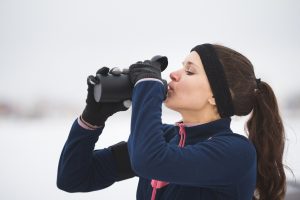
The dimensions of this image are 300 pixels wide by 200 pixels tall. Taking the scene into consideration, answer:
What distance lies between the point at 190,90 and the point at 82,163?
319 millimetres

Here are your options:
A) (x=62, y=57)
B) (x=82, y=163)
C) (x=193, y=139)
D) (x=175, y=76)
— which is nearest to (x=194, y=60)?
(x=175, y=76)

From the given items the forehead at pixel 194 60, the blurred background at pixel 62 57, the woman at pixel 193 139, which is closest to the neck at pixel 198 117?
the woman at pixel 193 139

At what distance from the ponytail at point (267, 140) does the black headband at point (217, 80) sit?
0.10 metres

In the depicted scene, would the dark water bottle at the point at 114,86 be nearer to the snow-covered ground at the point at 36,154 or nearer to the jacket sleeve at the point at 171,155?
the jacket sleeve at the point at 171,155

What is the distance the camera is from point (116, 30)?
146 centimetres

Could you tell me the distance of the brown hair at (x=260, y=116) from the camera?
790mm

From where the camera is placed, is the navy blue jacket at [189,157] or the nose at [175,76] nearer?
the navy blue jacket at [189,157]

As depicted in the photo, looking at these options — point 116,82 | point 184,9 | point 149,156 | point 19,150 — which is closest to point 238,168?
point 149,156

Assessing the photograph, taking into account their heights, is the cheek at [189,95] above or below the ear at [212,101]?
above

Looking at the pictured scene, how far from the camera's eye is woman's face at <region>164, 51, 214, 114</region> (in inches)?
29.9

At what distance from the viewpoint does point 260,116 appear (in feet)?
2.78

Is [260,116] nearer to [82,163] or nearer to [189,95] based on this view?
[189,95]

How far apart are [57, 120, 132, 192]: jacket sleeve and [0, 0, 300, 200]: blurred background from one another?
48cm

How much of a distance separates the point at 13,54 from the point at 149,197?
0.81 m
